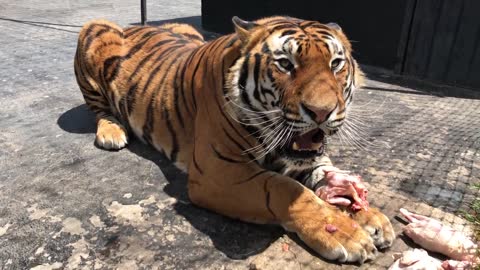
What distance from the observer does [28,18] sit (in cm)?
757

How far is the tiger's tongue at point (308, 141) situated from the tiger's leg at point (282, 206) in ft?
0.62

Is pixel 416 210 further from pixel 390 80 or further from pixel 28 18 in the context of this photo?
pixel 28 18

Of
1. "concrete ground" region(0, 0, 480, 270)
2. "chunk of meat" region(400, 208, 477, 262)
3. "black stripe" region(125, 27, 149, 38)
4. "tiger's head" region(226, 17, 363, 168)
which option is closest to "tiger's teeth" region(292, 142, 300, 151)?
"tiger's head" region(226, 17, 363, 168)

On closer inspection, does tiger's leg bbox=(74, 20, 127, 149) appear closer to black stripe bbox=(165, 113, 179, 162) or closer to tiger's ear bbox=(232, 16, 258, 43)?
black stripe bbox=(165, 113, 179, 162)

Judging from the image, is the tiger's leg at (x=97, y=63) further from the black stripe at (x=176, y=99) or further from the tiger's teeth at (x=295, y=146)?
the tiger's teeth at (x=295, y=146)

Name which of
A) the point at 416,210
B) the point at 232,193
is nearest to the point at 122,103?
the point at 232,193

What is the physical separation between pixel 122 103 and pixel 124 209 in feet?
3.42

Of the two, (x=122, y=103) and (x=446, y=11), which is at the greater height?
(x=446, y=11)

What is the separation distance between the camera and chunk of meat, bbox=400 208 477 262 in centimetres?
193

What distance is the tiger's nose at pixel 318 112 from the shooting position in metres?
1.77

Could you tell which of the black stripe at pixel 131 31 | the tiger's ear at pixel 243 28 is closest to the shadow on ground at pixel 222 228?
the tiger's ear at pixel 243 28

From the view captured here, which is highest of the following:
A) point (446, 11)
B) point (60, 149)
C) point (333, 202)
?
point (446, 11)

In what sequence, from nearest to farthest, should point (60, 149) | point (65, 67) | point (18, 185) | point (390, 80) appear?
point (18, 185) → point (60, 149) → point (65, 67) → point (390, 80)

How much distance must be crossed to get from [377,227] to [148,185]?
4.33ft
